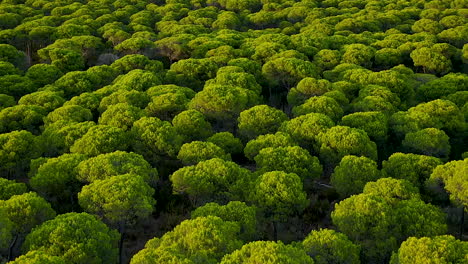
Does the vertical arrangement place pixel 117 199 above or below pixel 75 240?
above

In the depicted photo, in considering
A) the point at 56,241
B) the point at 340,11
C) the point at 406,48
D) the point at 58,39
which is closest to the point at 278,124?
the point at 56,241

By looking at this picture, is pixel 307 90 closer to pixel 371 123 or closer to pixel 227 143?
pixel 371 123

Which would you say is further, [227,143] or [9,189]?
[227,143]

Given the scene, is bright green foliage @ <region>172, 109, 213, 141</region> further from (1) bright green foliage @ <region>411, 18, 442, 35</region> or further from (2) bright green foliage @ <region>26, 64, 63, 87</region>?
(1) bright green foliage @ <region>411, 18, 442, 35</region>

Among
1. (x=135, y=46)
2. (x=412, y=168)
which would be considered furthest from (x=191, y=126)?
(x=135, y=46)

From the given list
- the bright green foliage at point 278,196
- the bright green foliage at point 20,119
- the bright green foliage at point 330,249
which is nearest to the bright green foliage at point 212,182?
the bright green foliage at point 278,196

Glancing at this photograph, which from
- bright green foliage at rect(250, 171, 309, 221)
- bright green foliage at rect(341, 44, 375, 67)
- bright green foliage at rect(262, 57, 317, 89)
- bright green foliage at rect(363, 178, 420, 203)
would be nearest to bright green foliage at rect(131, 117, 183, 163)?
bright green foliage at rect(250, 171, 309, 221)

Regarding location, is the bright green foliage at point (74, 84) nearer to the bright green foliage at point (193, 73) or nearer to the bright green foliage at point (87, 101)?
the bright green foliage at point (87, 101)
